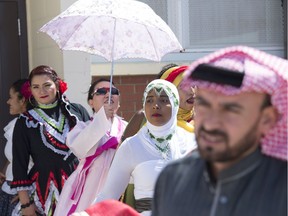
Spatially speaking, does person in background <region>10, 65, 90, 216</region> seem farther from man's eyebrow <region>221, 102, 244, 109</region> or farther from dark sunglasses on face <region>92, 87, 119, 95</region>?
man's eyebrow <region>221, 102, 244, 109</region>

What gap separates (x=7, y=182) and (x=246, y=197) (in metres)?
4.17

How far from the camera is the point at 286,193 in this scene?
7.46ft

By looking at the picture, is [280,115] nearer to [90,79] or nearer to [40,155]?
[40,155]

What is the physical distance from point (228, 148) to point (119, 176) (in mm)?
2017

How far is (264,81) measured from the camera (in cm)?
227

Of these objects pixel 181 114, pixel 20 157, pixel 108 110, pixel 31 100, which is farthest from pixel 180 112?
pixel 31 100

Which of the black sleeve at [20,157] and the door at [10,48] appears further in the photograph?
the door at [10,48]

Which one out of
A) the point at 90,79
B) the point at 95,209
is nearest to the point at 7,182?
the point at 90,79

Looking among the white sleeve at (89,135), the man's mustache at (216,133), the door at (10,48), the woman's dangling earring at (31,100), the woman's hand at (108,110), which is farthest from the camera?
the door at (10,48)

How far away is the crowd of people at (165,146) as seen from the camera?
2.28 m

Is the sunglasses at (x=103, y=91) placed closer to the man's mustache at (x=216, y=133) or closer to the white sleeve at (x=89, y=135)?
the white sleeve at (x=89, y=135)

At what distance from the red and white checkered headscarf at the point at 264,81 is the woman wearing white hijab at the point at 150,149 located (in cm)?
171

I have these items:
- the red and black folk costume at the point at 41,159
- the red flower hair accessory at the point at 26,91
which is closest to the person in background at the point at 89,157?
the red and black folk costume at the point at 41,159

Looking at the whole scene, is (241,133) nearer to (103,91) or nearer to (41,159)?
(103,91)
